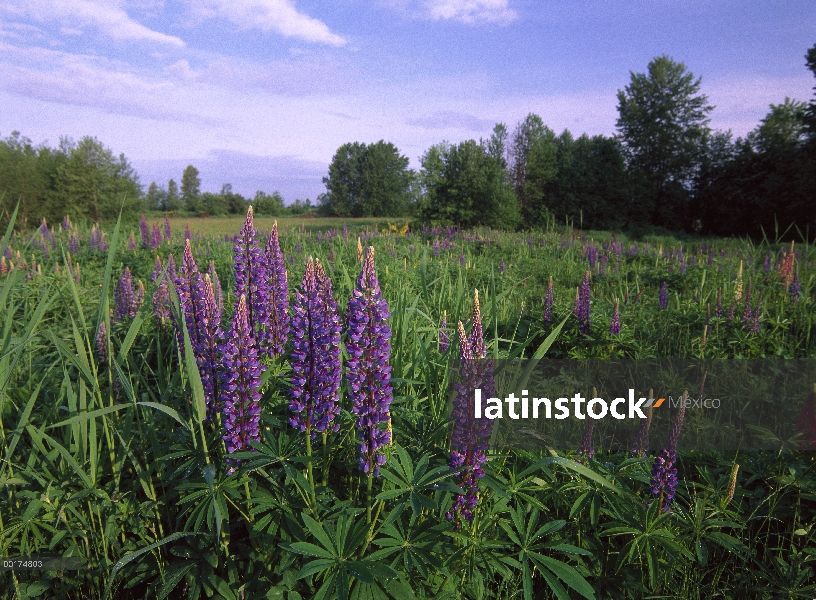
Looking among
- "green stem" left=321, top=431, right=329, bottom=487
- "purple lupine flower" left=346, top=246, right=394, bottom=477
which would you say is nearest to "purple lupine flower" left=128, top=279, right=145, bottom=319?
"green stem" left=321, top=431, right=329, bottom=487

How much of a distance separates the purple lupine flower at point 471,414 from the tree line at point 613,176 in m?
23.9

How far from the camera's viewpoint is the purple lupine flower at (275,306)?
9.64 ft

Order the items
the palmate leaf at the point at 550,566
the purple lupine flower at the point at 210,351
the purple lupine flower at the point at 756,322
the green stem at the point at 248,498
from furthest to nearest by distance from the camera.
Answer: the purple lupine flower at the point at 756,322 → the purple lupine flower at the point at 210,351 → the green stem at the point at 248,498 → the palmate leaf at the point at 550,566

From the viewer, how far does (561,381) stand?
423cm

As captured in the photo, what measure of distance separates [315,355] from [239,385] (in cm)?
35

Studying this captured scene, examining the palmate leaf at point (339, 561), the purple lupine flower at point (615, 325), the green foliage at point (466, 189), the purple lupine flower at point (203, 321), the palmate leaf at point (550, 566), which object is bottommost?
the palmate leaf at point (550, 566)

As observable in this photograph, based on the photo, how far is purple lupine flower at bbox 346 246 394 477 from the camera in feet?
6.23

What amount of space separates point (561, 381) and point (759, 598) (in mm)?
2039

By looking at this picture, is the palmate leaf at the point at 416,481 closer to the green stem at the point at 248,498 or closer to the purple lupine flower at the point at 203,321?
the green stem at the point at 248,498

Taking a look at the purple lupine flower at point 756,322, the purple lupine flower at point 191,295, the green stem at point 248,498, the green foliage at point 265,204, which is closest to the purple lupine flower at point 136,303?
the purple lupine flower at point 191,295

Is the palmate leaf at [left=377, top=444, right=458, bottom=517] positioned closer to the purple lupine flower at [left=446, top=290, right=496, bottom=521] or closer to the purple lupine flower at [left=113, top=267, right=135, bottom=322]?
the purple lupine flower at [left=446, top=290, right=496, bottom=521]

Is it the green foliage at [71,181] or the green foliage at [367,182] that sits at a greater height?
the green foliage at [367,182]

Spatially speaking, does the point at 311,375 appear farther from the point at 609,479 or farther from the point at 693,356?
the point at 693,356

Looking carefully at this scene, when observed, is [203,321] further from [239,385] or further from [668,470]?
[668,470]
